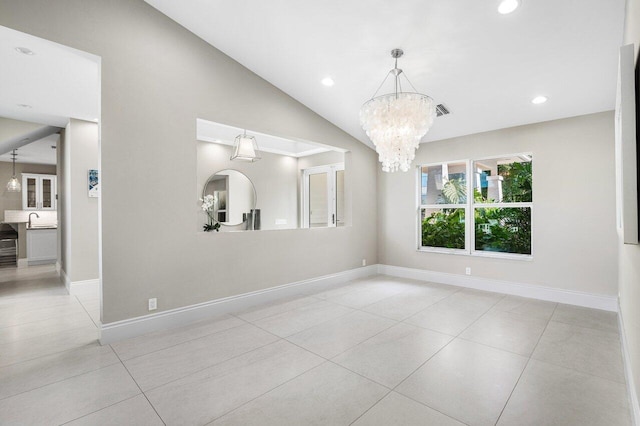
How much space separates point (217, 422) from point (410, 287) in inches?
147

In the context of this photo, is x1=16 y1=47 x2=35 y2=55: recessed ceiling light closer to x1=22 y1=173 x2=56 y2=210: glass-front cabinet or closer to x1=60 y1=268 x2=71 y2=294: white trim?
x1=60 y1=268 x2=71 y2=294: white trim

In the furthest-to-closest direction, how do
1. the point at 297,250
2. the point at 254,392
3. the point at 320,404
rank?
the point at 297,250 → the point at 254,392 → the point at 320,404

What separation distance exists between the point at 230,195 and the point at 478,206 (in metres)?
4.38

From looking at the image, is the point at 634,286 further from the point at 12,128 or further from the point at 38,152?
the point at 38,152

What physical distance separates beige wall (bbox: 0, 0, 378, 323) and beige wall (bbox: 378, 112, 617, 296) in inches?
133

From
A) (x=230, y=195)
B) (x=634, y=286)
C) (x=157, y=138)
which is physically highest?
(x=157, y=138)

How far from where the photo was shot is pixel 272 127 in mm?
4172

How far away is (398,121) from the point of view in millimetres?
2951

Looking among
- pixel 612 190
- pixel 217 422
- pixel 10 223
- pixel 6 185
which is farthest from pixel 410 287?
pixel 6 185

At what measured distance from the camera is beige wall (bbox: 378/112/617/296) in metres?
3.75

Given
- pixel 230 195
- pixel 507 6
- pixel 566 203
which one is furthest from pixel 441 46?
pixel 230 195

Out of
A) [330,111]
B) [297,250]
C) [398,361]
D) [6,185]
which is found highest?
[330,111]

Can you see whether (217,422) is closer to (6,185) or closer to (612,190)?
(612,190)

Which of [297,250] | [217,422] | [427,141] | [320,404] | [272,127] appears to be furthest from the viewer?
[427,141]
